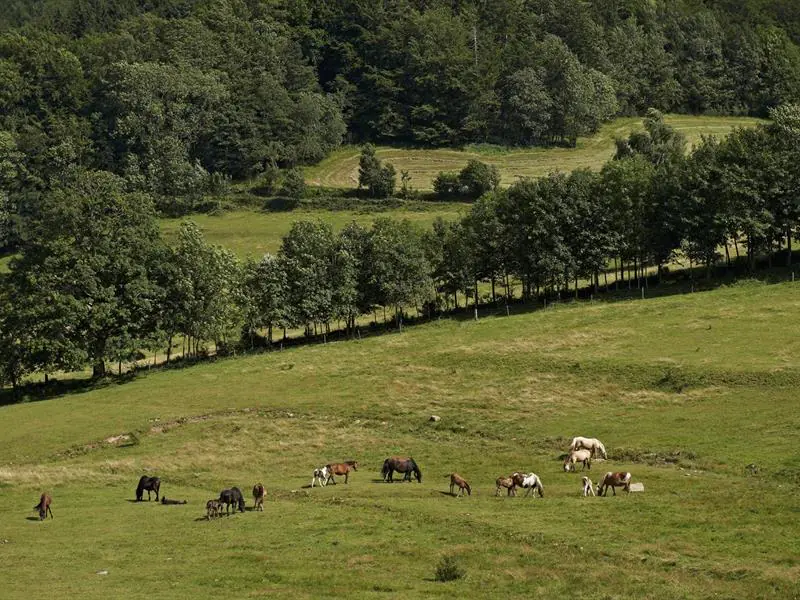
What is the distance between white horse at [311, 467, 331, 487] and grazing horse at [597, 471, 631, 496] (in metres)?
15.2

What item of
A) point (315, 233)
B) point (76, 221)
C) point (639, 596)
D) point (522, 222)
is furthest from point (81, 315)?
point (639, 596)

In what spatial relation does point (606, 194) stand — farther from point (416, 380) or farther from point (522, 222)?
point (416, 380)

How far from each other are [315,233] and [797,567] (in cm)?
8489

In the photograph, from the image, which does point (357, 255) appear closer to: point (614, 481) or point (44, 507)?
point (44, 507)

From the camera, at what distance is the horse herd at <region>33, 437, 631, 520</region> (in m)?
53.3

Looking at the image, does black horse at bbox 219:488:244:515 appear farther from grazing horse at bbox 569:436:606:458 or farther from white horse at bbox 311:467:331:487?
grazing horse at bbox 569:436:606:458

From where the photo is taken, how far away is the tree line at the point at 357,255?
104m

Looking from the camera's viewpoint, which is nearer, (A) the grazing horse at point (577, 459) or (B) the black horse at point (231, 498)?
(B) the black horse at point (231, 498)

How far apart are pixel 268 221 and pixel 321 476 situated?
412ft

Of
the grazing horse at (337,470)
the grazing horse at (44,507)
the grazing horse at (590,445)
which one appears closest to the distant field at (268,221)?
the grazing horse at (337,470)

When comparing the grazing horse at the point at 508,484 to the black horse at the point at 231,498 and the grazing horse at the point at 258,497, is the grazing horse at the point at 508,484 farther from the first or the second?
the black horse at the point at 231,498

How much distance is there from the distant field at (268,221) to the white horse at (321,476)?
106111mm

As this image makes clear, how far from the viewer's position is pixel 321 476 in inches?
2365

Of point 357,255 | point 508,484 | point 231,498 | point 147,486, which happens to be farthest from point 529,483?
point 357,255
